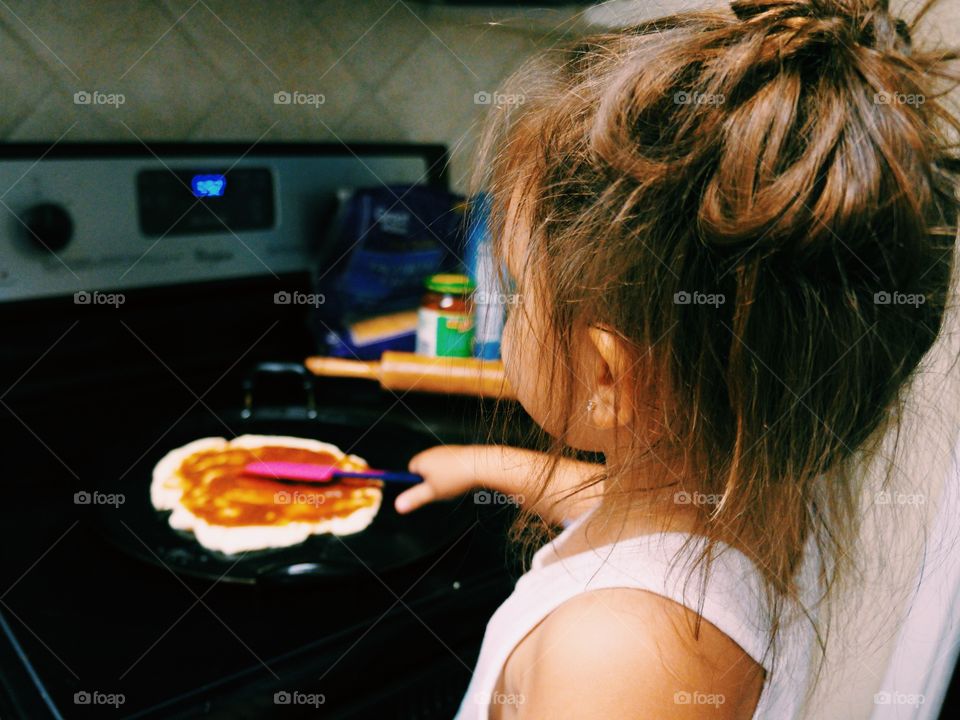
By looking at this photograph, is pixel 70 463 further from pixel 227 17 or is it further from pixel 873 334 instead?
pixel 873 334

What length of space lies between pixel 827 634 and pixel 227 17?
108 centimetres

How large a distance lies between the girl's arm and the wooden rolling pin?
0.78 feet

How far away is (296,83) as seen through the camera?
1.15 meters

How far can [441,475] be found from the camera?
Result: 785 mm

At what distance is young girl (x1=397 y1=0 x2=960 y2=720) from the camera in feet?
1.30

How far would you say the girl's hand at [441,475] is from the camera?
29.8 inches

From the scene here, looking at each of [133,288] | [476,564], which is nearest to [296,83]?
[133,288]

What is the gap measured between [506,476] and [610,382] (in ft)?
1.07
